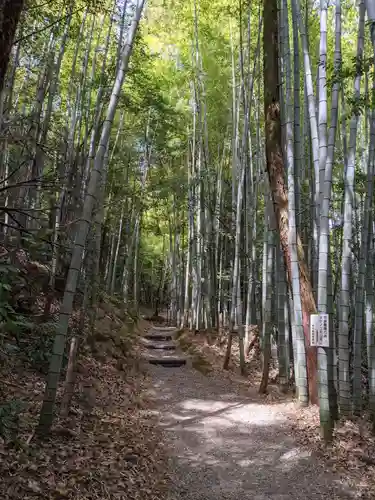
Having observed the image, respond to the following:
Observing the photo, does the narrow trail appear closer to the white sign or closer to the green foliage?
the white sign

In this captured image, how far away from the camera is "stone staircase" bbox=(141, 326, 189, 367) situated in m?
7.54

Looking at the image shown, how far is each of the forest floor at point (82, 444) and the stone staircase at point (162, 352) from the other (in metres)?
2.46

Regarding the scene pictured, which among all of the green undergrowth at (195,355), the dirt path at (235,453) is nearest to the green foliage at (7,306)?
the dirt path at (235,453)

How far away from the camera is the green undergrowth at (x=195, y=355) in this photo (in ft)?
22.8

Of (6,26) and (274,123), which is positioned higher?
(274,123)

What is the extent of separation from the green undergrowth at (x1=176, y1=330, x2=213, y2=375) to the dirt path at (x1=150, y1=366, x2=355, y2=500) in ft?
4.64

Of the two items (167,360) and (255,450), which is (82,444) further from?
(167,360)

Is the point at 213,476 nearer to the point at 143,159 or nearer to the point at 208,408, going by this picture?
the point at 208,408

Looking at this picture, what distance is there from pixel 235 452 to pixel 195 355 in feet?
14.0

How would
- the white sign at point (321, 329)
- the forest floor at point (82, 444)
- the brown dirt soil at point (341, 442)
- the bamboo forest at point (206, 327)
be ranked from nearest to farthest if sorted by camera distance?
the forest floor at point (82, 444) < the bamboo forest at point (206, 327) < the brown dirt soil at point (341, 442) < the white sign at point (321, 329)

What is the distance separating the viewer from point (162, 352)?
8.91 m

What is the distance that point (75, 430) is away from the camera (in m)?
3.20

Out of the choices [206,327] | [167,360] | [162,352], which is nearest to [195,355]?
[167,360]

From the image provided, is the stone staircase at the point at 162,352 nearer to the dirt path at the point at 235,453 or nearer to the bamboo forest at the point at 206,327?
the bamboo forest at the point at 206,327
